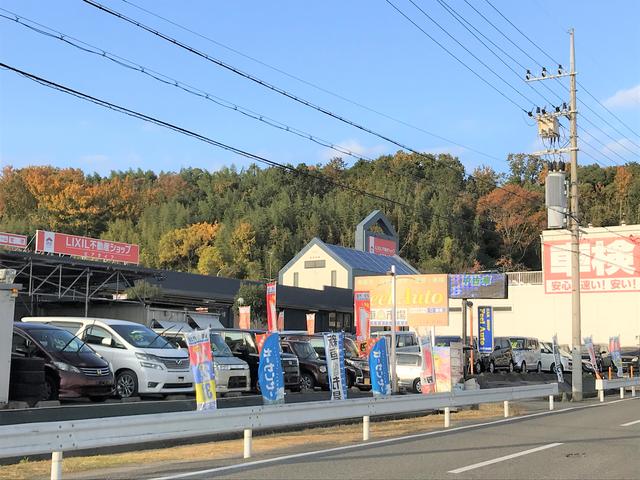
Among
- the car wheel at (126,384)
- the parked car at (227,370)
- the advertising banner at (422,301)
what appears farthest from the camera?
the advertising banner at (422,301)

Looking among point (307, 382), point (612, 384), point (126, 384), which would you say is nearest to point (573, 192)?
point (612, 384)

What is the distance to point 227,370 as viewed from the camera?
57.3 feet

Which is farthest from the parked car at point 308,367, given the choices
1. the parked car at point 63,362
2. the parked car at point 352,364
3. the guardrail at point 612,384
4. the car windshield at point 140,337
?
the guardrail at point 612,384

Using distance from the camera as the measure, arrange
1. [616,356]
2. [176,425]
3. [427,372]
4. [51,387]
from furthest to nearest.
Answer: [616,356] < [427,372] < [51,387] < [176,425]

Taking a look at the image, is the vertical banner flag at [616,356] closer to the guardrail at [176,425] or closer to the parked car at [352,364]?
the parked car at [352,364]

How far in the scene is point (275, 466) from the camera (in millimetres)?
9367

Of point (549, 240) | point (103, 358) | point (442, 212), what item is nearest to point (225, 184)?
point (442, 212)

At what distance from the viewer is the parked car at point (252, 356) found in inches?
765

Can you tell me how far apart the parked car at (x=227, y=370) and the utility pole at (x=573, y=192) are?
11.6m

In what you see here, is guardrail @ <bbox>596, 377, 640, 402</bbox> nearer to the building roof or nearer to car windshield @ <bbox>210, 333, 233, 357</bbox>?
car windshield @ <bbox>210, 333, 233, 357</bbox>

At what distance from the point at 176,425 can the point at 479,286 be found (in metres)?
27.7

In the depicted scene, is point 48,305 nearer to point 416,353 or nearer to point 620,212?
point 416,353

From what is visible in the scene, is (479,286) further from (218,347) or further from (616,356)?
(218,347)

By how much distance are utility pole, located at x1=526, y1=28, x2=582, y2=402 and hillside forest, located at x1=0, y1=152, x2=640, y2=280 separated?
147 ft
